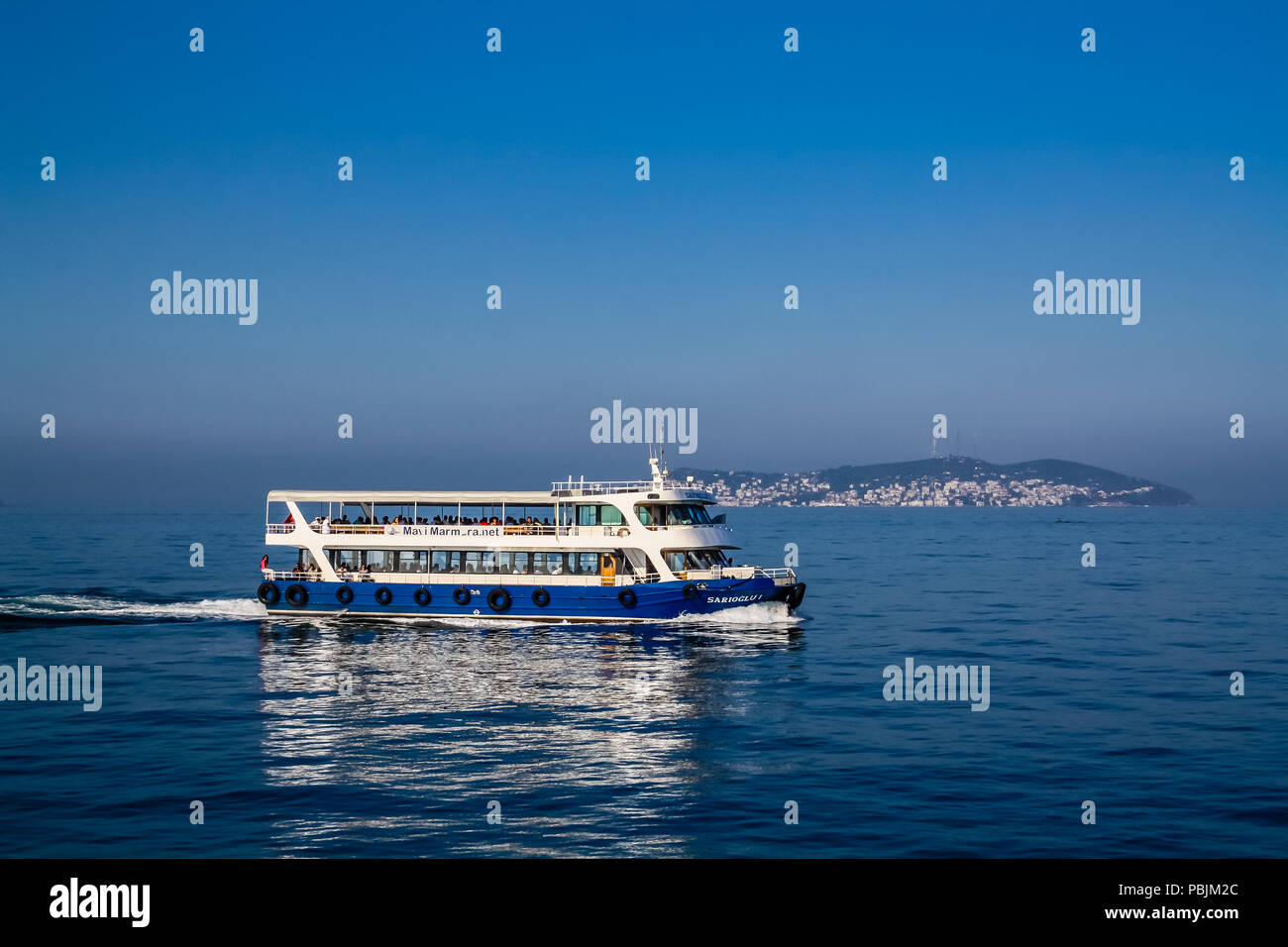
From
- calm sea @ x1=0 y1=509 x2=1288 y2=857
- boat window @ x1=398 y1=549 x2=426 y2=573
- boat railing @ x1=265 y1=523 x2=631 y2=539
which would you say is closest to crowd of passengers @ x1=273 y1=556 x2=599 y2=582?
boat window @ x1=398 y1=549 x2=426 y2=573

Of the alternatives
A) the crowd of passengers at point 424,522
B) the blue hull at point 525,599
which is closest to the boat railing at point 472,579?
the blue hull at point 525,599

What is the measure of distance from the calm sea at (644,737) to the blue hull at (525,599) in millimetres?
1066

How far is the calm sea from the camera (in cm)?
2123

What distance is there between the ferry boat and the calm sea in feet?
4.85

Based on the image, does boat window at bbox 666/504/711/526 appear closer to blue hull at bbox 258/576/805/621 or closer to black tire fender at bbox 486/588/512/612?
blue hull at bbox 258/576/805/621

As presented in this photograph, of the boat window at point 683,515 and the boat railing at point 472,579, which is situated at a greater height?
the boat window at point 683,515

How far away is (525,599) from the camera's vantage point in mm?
51406

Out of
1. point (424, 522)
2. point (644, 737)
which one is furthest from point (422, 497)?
point (644, 737)

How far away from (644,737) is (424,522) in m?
27.4

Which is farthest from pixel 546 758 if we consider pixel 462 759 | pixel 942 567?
pixel 942 567

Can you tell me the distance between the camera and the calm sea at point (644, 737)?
836 inches

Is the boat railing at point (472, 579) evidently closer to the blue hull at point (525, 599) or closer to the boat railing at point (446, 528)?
the blue hull at point (525, 599)
